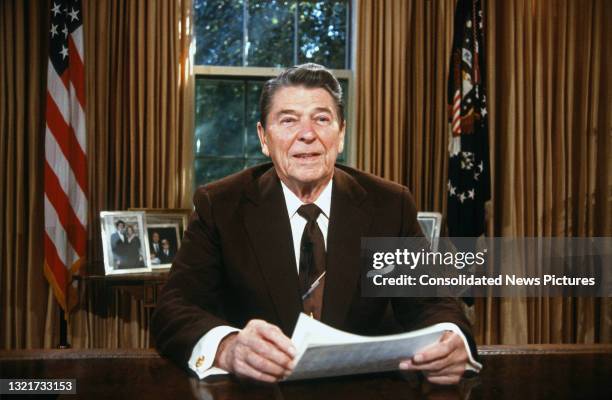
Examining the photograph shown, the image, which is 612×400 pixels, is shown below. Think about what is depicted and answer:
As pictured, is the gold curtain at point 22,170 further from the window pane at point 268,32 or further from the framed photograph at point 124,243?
the window pane at point 268,32

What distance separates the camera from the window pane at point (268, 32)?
12.5ft

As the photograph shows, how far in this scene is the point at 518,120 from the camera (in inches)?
145

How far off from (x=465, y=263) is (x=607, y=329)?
1.02 metres

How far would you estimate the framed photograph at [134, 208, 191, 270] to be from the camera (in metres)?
3.22

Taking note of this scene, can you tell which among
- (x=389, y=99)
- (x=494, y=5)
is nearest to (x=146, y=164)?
(x=389, y=99)

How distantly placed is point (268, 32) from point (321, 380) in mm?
3036

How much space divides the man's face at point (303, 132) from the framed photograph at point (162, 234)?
5.90 ft

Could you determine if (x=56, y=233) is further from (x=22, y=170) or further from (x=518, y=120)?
(x=518, y=120)

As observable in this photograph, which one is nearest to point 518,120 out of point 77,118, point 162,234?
point 162,234

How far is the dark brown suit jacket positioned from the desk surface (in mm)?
132

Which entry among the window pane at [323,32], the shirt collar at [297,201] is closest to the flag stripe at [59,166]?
the window pane at [323,32]

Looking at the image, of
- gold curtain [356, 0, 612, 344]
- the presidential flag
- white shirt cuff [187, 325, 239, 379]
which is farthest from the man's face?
gold curtain [356, 0, 612, 344]

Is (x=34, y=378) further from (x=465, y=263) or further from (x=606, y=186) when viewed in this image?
(x=606, y=186)

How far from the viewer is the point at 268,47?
12.5 feet
